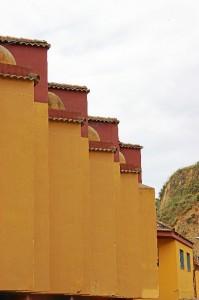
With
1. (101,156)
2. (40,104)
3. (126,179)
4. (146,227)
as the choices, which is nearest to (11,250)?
(40,104)

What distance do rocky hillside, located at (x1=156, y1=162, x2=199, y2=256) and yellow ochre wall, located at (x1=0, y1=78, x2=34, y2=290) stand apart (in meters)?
44.4

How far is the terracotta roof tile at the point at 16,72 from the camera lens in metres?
19.6

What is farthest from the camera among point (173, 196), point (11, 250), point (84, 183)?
point (173, 196)

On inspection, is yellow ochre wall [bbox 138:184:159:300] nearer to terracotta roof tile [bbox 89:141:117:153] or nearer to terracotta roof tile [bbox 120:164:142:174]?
terracotta roof tile [bbox 120:164:142:174]

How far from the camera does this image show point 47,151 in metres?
20.8

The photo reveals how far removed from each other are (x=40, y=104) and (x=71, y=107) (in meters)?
5.24

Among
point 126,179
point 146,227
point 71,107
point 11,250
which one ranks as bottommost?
point 11,250

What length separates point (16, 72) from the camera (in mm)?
19828

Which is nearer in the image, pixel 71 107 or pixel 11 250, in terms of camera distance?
pixel 11 250

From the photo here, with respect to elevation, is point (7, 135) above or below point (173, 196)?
below

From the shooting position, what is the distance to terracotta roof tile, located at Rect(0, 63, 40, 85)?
64.4 ft

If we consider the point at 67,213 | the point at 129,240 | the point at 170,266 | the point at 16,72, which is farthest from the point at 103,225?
the point at 170,266

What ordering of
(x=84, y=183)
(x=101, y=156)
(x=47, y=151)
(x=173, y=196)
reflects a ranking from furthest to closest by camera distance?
(x=173, y=196) < (x=101, y=156) < (x=84, y=183) < (x=47, y=151)

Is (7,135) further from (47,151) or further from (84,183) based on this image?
(84,183)
